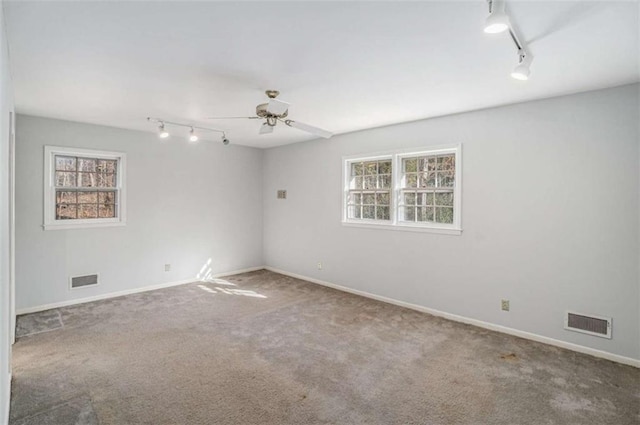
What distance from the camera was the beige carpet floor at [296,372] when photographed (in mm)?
2307

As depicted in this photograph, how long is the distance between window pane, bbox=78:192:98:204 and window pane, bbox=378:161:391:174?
4231 millimetres

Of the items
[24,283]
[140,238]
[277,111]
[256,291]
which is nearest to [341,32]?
[277,111]

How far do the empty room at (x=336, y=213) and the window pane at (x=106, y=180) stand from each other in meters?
0.04

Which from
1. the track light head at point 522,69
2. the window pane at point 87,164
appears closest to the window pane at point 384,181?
the track light head at point 522,69

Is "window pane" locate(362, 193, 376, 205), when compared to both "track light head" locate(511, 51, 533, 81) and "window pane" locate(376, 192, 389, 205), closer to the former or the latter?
"window pane" locate(376, 192, 389, 205)

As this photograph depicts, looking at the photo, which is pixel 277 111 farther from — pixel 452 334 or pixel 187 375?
pixel 452 334

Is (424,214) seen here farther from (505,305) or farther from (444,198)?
(505,305)

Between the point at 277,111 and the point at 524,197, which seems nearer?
the point at 277,111

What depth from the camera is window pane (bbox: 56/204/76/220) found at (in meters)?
4.54

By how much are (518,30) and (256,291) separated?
4593mm

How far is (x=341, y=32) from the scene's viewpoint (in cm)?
212

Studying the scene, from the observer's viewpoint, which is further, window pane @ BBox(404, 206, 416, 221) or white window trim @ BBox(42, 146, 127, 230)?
window pane @ BBox(404, 206, 416, 221)

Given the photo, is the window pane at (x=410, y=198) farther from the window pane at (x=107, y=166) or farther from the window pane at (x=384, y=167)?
the window pane at (x=107, y=166)

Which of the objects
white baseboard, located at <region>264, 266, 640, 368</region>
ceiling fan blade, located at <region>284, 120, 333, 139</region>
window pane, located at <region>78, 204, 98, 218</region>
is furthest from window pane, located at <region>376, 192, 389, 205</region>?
window pane, located at <region>78, 204, 98, 218</region>
